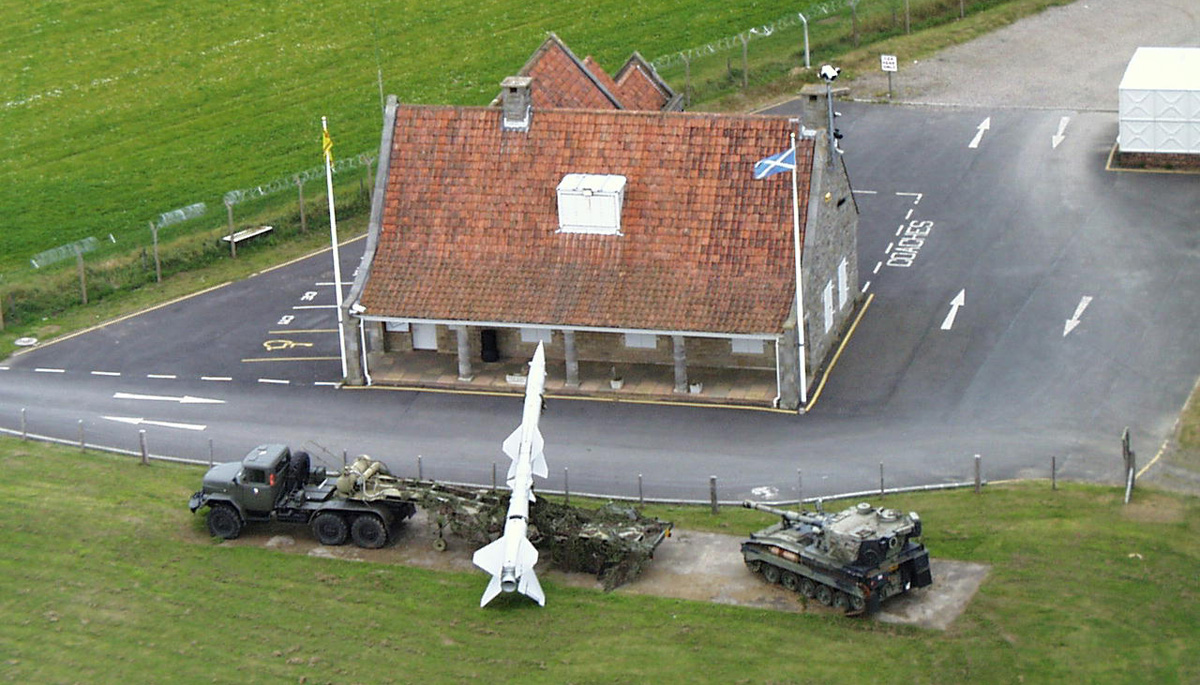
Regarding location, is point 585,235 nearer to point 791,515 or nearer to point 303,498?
point 303,498

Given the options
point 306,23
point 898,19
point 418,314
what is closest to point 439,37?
point 306,23

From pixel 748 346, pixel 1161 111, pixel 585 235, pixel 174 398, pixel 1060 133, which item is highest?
pixel 1161 111

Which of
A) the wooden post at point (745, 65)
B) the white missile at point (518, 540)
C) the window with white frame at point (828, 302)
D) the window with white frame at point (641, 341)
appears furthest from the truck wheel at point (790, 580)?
the wooden post at point (745, 65)

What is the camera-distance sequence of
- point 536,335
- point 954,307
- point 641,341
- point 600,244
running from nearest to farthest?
point 600,244, point 641,341, point 536,335, point 954,307

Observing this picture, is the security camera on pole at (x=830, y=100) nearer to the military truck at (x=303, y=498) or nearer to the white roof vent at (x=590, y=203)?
the white roof vent at (x=590, y=203)

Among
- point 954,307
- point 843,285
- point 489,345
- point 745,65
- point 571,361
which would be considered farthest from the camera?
point 745,65

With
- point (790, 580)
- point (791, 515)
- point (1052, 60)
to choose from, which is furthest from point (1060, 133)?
point (790, 580)

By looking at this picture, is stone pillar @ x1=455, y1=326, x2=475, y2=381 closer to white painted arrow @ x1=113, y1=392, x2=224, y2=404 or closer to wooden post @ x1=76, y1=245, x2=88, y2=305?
white painted arrow @ x1=113, y1=392, x2=224, y2=404
